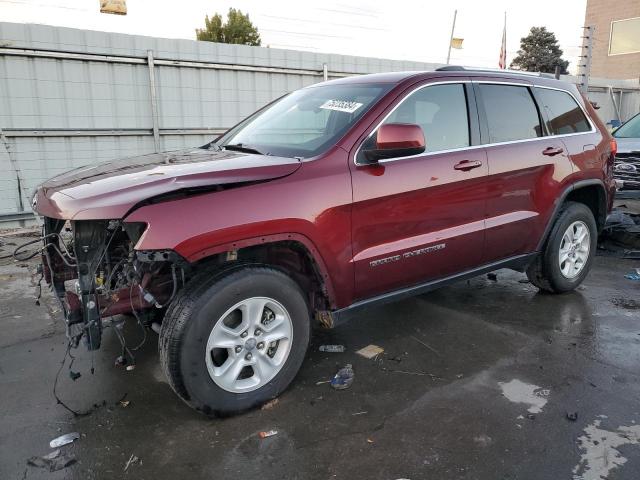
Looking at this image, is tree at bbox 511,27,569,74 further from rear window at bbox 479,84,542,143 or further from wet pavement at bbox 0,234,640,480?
wet pavement at bbox 0,234,640,480

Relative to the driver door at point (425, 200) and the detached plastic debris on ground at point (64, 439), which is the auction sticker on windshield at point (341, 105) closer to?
the driver door at point (425, 200)

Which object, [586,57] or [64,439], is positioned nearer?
[64,439]

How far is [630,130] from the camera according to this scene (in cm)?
948

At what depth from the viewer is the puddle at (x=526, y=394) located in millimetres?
3053

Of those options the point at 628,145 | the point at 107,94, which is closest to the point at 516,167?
the point at 628,145

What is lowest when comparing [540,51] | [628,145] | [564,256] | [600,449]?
[600,449]

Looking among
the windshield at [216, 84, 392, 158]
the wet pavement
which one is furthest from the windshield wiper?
the wet pavement

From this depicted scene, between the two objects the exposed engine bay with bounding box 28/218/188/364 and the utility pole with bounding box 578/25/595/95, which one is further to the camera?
the utility pole with bounding box 578/25/595/95

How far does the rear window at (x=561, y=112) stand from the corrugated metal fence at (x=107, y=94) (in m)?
6.35

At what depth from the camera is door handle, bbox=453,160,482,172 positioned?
3676 mm

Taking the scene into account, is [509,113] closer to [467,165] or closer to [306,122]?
[467,165]

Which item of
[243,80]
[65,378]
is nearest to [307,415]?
[65,378]

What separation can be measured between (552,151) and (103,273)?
359cm

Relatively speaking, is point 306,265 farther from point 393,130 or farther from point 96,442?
point 96,442
